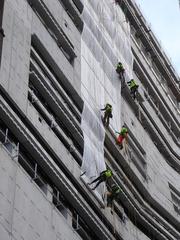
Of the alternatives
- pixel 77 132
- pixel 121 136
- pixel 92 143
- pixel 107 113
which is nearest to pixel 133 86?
pixel 121 136

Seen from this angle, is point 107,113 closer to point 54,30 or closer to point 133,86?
point 54,30

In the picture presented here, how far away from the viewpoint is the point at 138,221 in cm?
3584

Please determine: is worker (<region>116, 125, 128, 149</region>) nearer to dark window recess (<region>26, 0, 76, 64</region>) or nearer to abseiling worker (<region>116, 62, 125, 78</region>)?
dark window recess (<region>26, 0, 76, 64</region>)

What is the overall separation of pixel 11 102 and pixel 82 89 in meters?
8.68

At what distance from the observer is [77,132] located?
31047 millimetres

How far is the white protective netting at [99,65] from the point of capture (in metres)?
31.5

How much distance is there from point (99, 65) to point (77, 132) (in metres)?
8.38

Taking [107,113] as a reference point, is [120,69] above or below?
above

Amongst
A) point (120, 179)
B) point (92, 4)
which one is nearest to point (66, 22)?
point (92, 4)

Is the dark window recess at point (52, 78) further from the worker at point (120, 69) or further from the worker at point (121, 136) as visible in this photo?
the worker at point (120, 69)

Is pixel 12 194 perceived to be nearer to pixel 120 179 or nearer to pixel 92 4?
pixel 120 179

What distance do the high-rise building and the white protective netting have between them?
0.29 ft

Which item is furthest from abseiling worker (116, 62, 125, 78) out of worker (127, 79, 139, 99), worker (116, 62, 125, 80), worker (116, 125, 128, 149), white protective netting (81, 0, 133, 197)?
worker (116, 125, 128, 149)

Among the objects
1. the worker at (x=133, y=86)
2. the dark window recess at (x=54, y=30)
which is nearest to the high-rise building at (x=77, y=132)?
the dark window recess at (x=54, y=30)
